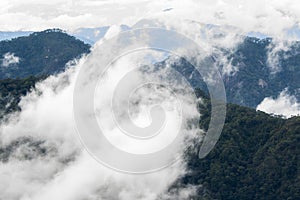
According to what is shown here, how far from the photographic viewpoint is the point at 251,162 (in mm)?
111688

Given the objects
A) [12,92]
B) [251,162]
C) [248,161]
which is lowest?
[251,162]

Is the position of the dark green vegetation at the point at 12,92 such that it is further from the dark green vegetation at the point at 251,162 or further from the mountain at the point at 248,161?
the dark green vegetation at the point at 251,162

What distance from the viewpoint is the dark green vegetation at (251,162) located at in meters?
104

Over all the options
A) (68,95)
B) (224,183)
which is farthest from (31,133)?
(224,183)

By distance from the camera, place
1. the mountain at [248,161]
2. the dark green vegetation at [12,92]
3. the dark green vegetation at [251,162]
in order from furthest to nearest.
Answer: the dark green vegetation at [12,92] → the mountain at [248,161] → the dark green vegetation at [251,162]

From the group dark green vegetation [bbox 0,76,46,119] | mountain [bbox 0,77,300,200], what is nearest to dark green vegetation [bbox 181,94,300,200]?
mountain [bbox 0,77,300,200]

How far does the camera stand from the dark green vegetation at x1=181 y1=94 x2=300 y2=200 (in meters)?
104

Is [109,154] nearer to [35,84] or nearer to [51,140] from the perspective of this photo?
[51,140]

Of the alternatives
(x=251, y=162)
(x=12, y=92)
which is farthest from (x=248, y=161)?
(x=12, y=92)

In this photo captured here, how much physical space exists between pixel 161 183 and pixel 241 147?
54.6 ft

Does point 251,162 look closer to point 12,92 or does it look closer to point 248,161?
point 248,161

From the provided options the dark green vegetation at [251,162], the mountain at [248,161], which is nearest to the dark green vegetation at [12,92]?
the mountain at [248,161]

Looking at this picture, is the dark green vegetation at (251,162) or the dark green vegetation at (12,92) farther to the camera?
the dark green vegetation at (12,92)

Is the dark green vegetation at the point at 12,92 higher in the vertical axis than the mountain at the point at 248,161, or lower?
higher
